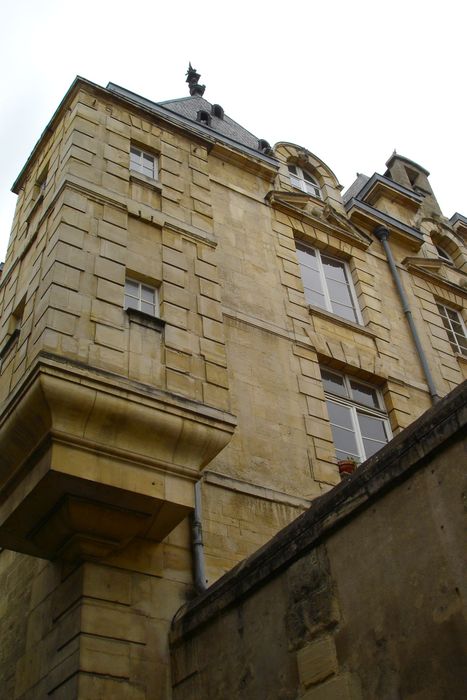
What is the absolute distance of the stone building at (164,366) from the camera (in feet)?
24.4

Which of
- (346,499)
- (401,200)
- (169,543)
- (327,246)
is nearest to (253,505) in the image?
(169,543)

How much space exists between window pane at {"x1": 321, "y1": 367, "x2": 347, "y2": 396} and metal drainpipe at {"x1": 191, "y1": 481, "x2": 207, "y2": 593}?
371 centimetres

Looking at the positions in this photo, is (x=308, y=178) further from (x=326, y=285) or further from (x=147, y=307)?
(x=147, y=307)

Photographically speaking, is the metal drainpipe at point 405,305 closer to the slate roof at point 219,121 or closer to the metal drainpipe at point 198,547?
the slate roof at point 219,121

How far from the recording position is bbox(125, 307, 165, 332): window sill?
→ 880 centimetres

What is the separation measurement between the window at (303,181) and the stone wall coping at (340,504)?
1058 cm

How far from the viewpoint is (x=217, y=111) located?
18406mm

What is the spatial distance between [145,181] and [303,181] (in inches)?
239

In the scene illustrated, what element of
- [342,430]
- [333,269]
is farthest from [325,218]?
[342,430]

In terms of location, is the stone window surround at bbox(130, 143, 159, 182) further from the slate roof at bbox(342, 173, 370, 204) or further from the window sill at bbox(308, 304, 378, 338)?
the slate roof at bbox(342, 173, 370, 204)

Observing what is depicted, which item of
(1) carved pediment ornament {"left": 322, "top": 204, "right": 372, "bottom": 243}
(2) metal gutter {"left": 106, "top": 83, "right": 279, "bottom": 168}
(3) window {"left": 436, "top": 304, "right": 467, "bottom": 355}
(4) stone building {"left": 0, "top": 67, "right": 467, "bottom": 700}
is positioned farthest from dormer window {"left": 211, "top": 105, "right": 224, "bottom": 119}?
(3) window {"left": 436, "top": 304, "right": 467, "bottom": 355}

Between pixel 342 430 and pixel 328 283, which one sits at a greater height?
pixel 328 283

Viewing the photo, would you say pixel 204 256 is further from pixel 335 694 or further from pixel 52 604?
pixel 335 694

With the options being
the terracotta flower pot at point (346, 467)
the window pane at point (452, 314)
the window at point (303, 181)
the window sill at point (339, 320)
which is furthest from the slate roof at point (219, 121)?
the terracotta flower pot at point (346, 467)
